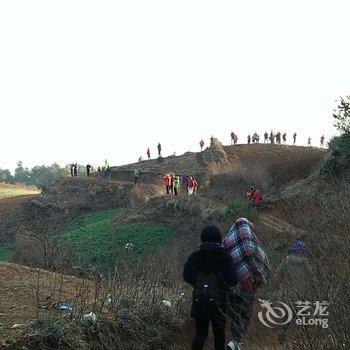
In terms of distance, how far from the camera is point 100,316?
5.74 meters

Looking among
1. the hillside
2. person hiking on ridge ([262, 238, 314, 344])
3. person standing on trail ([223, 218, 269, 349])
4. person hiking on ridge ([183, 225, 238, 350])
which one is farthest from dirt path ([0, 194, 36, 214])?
person hiking on ridge ([262, 238, 314, 344])

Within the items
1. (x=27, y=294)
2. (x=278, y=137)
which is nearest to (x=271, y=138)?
(x=278, y=137)

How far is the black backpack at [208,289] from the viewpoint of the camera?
529 centimetres

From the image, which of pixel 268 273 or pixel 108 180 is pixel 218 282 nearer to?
pixel 268 273

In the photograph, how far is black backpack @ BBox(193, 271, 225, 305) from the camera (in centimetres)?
529

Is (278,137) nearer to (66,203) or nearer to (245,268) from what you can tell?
(66,203)

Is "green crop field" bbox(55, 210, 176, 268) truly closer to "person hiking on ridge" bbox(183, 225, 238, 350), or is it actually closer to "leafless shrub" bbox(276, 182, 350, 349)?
"person hiking on ridge" bbox(183, 225, 238, 350)

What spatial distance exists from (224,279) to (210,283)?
0.58 feet

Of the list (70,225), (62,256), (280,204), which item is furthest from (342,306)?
(70,225)

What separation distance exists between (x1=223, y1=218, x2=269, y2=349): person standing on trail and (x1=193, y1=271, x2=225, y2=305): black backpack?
0.26 meters

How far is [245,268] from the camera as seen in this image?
568 centimetres

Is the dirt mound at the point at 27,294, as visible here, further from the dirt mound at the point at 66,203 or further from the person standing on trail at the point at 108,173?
the person standing on trail at the point at 108,173

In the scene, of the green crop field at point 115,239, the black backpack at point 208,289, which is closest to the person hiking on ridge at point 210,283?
the black backpack at point 208,289

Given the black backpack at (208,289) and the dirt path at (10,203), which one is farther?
the dirt path at (10,203)
